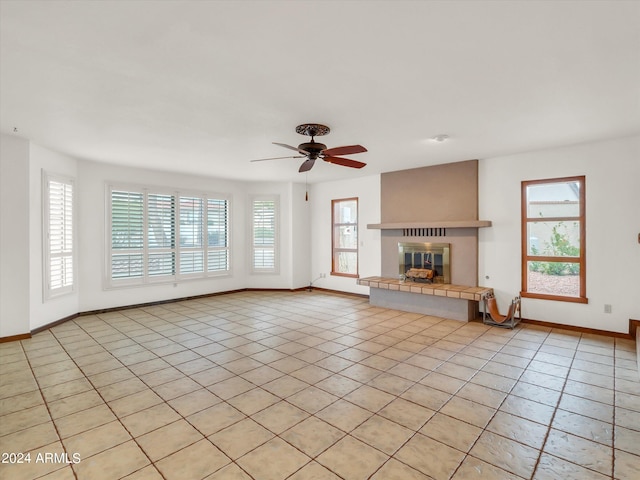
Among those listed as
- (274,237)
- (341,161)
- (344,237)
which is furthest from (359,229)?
(341,161)

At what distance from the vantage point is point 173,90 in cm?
301

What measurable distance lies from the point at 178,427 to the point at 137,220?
5013mm

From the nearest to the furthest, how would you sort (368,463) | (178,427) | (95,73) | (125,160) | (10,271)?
(368,463)
(178,427)
(95,73)
(10,271)
(125,160)

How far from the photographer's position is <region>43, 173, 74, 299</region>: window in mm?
4977

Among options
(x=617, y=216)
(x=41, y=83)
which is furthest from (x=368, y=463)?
(x=617, y=216)

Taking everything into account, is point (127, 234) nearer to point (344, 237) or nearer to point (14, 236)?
point (14, 236)

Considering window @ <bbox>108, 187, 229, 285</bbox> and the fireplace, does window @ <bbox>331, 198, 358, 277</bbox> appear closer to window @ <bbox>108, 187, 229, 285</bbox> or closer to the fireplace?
the fireplace

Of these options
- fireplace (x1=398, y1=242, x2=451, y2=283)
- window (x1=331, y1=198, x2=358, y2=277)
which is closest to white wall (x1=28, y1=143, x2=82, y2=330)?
window (x1=331, y1=198, x2=358, y2=277)

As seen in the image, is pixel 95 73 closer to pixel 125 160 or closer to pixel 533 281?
pixel 125 160

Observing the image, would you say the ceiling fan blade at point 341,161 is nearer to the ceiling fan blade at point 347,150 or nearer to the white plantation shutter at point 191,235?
the ceiling fan blade at point 347,150

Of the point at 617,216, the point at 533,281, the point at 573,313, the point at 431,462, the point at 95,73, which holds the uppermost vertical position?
the point at 95,73

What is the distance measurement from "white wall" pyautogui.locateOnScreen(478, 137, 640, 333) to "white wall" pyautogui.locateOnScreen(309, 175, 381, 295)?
99.5 inches

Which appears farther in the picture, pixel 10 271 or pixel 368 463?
pixel 10 271

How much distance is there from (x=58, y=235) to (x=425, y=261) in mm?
6198
